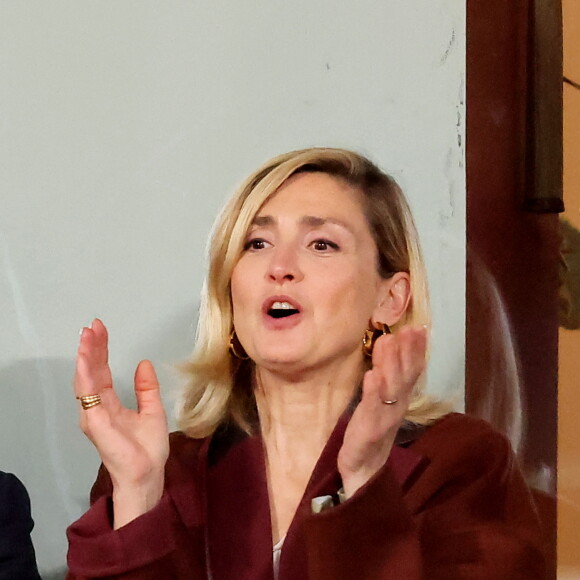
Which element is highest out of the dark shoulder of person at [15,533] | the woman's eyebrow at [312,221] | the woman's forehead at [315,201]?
the woman's forehead at [315,201]

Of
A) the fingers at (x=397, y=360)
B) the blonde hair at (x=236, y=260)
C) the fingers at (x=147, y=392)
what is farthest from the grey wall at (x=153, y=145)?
the fingers at (x=397, y=360)

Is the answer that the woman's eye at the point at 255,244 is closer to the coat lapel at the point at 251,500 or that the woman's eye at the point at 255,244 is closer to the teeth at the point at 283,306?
the teeth at the point at 283,306

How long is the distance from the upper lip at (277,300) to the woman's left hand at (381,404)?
0.34ft

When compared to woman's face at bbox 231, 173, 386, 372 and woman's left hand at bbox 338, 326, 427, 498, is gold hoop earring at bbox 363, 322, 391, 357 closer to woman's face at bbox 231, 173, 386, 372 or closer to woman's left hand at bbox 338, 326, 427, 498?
woman's face at bbox 231, 173, 386, 372

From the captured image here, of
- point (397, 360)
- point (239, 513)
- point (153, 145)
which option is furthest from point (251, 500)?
point (153, 145)

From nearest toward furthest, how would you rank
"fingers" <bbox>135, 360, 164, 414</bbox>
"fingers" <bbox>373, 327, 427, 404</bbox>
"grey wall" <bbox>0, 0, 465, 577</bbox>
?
"fingers" <bbox>373, 327, 427, 404</bbox>
"fingers" <bbox>135, 360, 164, 414</bbox>
"grey wall" <bbox>0, 0, 465, 577</bbox>

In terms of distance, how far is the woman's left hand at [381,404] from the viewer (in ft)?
1.81

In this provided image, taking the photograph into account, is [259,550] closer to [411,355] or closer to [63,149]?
[411,355]

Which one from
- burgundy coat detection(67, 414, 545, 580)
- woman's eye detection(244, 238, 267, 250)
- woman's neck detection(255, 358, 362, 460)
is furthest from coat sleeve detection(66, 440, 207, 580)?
woman's eye detection(244, 238, 267, 250)

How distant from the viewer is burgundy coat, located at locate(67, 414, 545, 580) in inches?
23.2

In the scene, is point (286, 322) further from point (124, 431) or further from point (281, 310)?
point (124, 431)

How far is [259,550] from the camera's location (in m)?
0.68

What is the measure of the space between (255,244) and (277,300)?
7 cm

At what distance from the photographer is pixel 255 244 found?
28.2 inches
